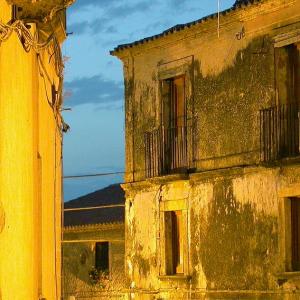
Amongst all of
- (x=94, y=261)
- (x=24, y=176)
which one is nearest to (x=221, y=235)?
(x=94, y=261)

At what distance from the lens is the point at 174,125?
22.9m

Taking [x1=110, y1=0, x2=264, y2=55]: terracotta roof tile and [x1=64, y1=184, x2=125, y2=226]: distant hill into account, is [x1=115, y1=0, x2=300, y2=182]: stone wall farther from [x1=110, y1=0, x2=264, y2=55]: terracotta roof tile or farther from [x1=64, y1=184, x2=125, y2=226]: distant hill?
[x1=64, y1=184, x2=125, y2=226]: distant hill

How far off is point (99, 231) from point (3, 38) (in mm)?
20900

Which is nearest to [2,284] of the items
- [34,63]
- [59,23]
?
[34,63]

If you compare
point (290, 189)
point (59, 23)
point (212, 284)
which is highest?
point (59, 23)

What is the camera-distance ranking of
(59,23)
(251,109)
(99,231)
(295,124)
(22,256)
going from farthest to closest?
(99,231) → (251,109) → (295,124) → (59,23) → (22,256)

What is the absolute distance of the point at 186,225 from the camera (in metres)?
22.3

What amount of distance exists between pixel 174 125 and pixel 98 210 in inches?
540

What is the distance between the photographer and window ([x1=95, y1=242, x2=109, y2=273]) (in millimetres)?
30078

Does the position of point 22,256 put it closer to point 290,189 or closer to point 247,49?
point 290,189

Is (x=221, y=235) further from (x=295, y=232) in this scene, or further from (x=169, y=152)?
(x=169, y=152)

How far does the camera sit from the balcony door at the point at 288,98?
1927 centimetres

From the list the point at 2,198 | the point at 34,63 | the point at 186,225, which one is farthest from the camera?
the point at 186,225

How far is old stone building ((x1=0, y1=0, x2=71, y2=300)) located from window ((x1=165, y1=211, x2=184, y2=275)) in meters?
9.74
